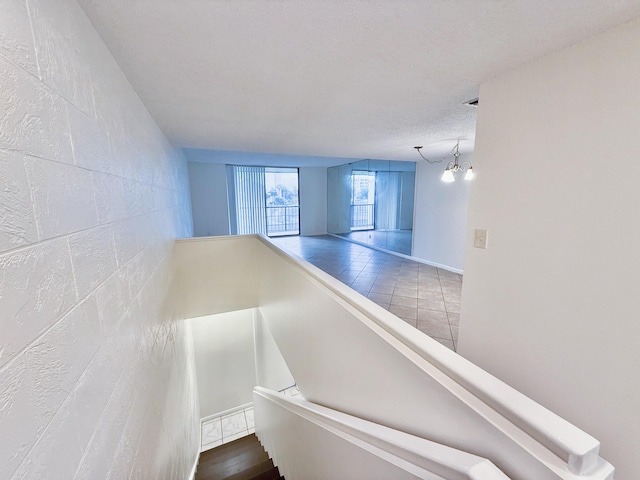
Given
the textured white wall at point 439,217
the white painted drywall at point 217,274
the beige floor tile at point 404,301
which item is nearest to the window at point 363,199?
the textured white wall at point 439,217

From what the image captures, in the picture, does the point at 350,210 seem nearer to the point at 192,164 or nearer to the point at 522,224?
the point at 192,164

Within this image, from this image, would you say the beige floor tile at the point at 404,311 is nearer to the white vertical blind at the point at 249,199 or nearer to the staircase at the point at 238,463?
the staircase at the point at 238,463

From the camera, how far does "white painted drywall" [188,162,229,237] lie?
20.4 ft

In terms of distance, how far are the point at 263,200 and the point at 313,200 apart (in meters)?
1.51

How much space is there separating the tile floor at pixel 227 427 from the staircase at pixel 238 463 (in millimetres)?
623

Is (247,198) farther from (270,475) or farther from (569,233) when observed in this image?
(569,233)

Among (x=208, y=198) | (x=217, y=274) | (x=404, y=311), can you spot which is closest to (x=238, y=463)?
(x=217, y=274)

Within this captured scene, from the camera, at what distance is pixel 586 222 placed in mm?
1145

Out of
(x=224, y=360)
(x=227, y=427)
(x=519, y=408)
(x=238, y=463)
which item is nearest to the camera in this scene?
(x=519, y=408)

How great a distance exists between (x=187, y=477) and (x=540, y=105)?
4.51 meters

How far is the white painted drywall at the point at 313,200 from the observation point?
24.8ft

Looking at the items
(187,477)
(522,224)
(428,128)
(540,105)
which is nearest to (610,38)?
(540,105)

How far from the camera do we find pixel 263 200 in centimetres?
724

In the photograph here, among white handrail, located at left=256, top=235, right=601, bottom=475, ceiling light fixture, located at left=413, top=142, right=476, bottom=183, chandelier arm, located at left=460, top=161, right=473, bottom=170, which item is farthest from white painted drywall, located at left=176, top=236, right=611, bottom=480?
chandelier arm, located at left=460, top=161, right=473, bottom=170
